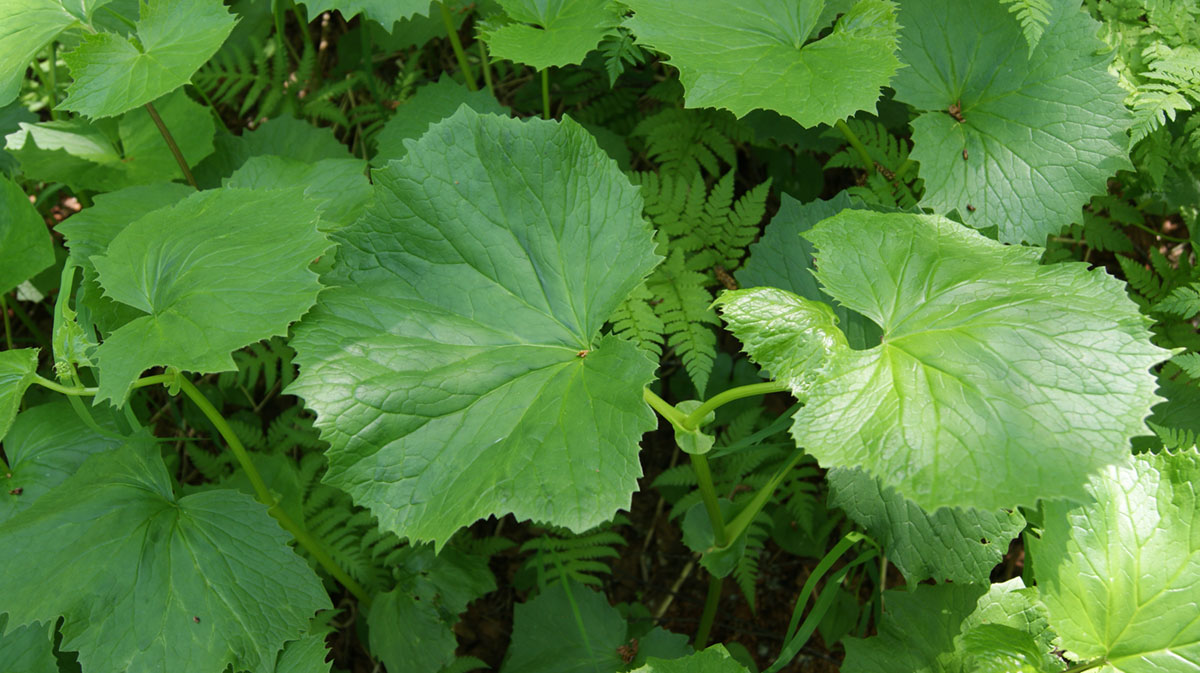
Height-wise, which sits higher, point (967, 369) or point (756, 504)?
point (967, 369)

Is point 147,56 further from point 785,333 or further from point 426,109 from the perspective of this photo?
point 785,333

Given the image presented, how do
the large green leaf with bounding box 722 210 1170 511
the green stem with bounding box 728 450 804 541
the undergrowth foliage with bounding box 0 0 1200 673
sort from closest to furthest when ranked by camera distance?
the large green leaf with bounding box 722 210 1170 511, the undergrowth foliage with bounding box 0 0 1200 673, the green stem with bounding box 728 450 804 541

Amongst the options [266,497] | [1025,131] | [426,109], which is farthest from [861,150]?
[266,497]

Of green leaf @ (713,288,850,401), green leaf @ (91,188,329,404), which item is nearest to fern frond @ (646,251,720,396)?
green leaf @ (713,288,850,401)

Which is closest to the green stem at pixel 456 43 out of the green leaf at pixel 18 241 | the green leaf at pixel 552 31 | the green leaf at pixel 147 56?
the green leaf at pixel 552 31

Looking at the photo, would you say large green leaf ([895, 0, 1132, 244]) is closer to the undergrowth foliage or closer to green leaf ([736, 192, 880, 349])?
the undergrowth foliage

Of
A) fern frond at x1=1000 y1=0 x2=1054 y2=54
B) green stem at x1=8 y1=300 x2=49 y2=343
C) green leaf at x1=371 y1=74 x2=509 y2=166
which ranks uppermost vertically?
fern frond at x1=1000 y1=0 x2=1054 y2=54

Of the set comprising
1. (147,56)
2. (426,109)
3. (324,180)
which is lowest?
(324,180)
